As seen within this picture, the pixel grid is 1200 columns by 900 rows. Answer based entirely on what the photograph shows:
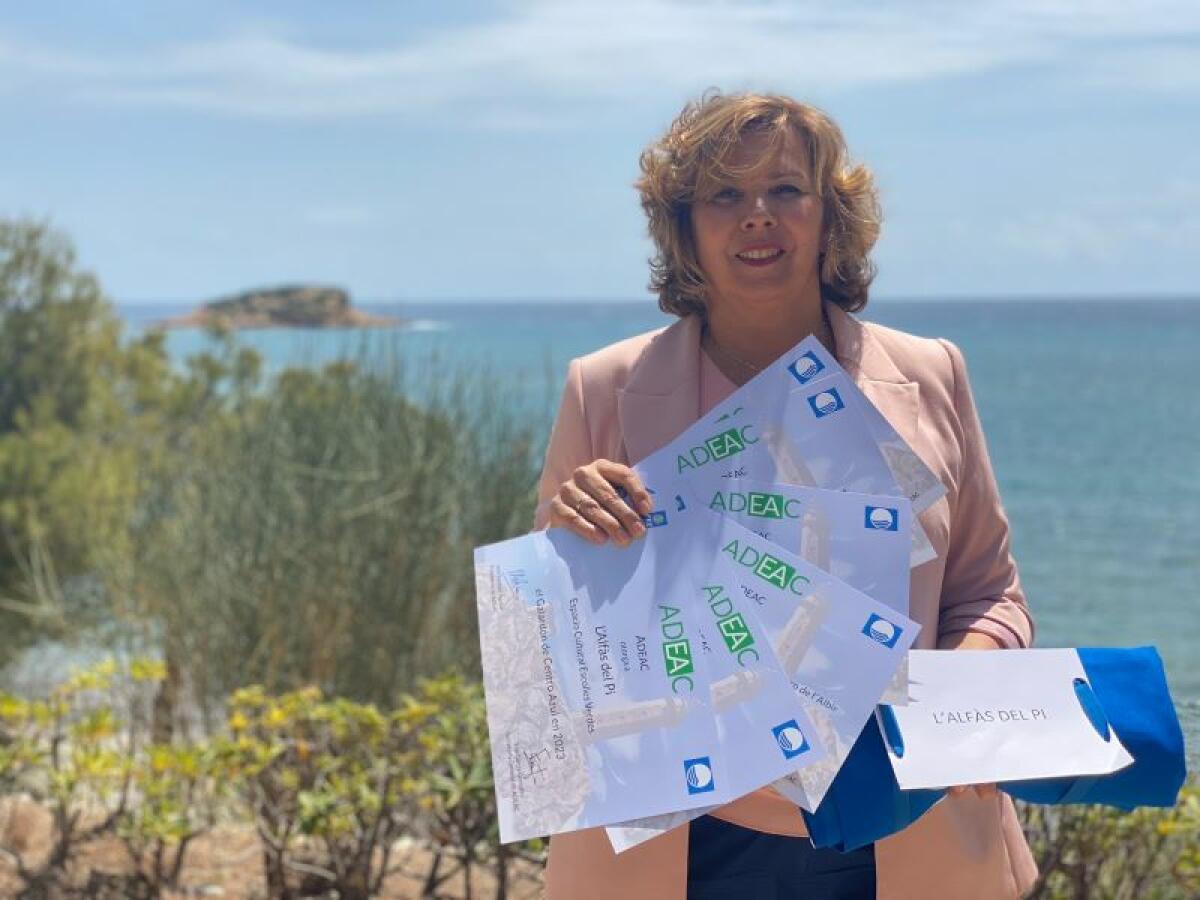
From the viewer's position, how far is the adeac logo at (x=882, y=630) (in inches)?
62.3

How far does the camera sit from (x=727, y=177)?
1.89m

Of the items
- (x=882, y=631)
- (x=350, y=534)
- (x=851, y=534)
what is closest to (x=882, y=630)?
(x=882, y=631)

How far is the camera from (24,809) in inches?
171

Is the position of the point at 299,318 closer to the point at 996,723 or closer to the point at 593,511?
the point at 593,511

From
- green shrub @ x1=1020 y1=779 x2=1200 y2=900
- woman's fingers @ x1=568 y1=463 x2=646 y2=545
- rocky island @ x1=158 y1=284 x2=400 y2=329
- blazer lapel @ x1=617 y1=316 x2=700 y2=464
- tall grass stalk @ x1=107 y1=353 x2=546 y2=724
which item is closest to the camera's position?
woman's fingers @ x1=568 y1=463 x2=646 y2=545

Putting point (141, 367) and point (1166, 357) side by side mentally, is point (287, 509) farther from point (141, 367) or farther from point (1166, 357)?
point (1166, 357)

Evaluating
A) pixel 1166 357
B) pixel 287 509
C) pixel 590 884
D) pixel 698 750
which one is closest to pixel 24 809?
pixel 287 509

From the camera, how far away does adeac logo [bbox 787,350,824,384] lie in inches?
69.9

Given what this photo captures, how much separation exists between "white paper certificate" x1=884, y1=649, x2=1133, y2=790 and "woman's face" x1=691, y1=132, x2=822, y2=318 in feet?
1.74

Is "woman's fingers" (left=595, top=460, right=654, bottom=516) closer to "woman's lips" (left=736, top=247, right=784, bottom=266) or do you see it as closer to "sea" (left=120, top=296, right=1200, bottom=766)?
"woman's lips" (left=736, top=247, right=784, bottom=266)

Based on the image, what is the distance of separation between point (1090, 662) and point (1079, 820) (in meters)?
1.80

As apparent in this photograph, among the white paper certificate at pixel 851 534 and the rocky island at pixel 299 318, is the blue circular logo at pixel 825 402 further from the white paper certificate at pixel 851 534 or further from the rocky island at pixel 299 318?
the rocky island at pixel 299 318

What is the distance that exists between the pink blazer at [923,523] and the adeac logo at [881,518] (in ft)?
0.77

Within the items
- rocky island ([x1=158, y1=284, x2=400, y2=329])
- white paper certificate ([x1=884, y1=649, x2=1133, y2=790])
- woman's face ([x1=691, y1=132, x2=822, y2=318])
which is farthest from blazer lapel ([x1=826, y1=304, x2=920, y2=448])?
rocky island ([x1=158, y1=284, x2=400, y2=329])
